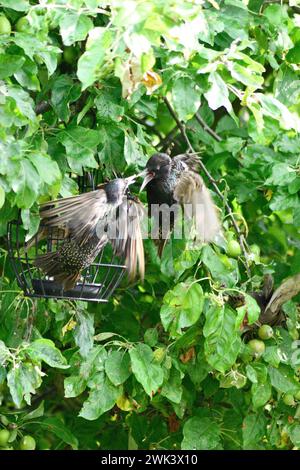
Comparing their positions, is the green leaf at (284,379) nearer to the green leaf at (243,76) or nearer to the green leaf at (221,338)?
the green leaf at (221,338)

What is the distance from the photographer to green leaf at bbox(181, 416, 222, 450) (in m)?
3.35

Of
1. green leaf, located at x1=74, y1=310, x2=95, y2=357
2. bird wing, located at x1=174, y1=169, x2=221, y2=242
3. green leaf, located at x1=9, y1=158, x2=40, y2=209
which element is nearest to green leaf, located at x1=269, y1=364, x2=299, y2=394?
bird wing, located at x1=174, y1=169, x2=221, y2=242

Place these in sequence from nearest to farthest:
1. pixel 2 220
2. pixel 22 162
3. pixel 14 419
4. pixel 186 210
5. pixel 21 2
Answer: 1. pixel 22 162
2. pixel 21 2
3. pixel 2 220
4. pixel 186 210
5. pixel 14 419

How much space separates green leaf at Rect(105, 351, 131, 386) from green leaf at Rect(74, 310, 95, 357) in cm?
10

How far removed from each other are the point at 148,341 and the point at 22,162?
0.95m

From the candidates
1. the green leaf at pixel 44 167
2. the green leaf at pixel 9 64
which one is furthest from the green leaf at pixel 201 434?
the green leaf at pixel 9 64

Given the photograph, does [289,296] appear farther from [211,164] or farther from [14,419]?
[14,419]

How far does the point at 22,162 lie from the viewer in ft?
8.22

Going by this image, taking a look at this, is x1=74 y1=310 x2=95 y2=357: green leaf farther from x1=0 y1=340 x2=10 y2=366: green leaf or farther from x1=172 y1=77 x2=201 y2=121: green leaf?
x1=172 y1=77 x2=201 y2=121: green leaf

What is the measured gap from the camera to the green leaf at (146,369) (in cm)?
296

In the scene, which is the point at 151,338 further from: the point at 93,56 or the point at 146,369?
the point at 93,56

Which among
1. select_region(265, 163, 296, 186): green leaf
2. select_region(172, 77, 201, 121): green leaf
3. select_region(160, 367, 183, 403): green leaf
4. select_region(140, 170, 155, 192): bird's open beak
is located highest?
select_region(172, 77, 201, 121): green leaf

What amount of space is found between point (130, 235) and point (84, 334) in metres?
0.46

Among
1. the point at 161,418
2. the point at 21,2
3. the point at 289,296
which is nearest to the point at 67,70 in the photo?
the point at 21,2
